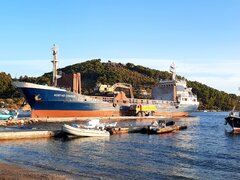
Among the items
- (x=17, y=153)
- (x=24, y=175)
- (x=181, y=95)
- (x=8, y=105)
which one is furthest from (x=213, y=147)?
(x=8, y=105)

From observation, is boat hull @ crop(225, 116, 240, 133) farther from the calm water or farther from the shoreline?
the shoreline

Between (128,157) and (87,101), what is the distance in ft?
170

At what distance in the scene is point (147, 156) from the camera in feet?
122

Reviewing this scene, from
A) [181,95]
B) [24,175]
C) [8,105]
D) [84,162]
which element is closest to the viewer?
[24,175]

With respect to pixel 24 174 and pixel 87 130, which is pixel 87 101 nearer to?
pixel 87 130

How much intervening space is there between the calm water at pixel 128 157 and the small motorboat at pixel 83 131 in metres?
1.53

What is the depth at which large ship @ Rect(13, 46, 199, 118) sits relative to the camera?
80.2 m

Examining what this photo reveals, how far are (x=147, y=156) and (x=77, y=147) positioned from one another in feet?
28.0

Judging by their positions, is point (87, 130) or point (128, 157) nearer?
point (128, 157)

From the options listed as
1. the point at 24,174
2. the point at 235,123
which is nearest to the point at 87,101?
the point at 235,123

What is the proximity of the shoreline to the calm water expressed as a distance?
1.21m

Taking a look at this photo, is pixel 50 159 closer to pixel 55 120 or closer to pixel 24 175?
pixel 24 175

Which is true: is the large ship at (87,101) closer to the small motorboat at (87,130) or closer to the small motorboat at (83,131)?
the small motorboat at (87,130)

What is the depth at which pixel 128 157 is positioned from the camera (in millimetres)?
36219
